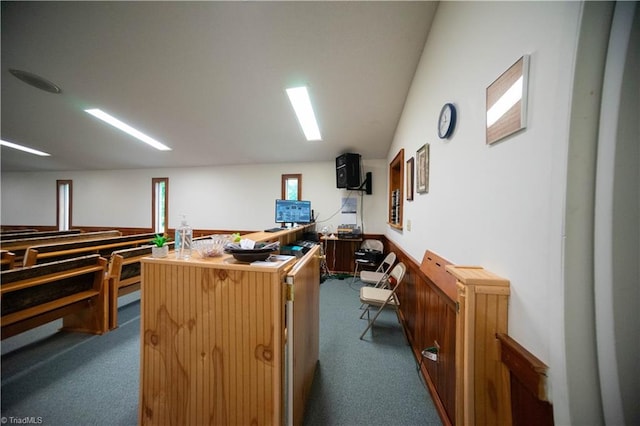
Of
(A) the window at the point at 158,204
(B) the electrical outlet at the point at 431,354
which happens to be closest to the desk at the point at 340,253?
(B) the electrical outlet at the point at 431,354

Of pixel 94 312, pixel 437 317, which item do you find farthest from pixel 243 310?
pixel 94 312

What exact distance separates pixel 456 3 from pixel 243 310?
2171 millimetres

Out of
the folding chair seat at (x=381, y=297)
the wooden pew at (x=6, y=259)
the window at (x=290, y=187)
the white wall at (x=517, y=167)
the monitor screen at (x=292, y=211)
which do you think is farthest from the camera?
the window at (x=290, y=187)

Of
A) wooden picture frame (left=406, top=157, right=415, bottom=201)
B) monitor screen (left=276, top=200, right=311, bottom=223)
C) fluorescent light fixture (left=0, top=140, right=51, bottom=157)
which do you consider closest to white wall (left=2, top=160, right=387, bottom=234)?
monitor screen (left=276, top=200, right=311, bottom=223)

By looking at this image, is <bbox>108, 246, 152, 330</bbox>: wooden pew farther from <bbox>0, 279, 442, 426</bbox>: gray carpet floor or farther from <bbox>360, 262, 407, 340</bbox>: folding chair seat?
<bbox>360, 262, 407, 340</bbox>: folding chair seat

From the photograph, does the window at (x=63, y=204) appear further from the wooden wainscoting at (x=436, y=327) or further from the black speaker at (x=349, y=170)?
the wooden wainscoting at (x=436, y=327)

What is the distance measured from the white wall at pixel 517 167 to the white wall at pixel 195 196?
10.0 ft

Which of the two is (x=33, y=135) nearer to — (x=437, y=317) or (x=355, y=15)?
(x=355, y=15)

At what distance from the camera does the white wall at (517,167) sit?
52 cm

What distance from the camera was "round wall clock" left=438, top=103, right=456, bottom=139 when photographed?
3.83 feet

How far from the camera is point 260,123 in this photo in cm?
309

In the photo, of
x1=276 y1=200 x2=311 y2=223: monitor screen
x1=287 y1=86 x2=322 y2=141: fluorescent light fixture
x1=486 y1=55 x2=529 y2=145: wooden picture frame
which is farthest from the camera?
x1=276 y1=200 x2=311 y2=223: monitor screen

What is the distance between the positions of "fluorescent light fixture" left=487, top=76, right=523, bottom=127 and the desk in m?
3.37

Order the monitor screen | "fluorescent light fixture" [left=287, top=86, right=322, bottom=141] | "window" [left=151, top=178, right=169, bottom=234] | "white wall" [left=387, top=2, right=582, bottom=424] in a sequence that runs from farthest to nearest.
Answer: "window" [left=151, top=178, right=169, bottom=234], the monitor screen, "fluorescent light fixture" [left=287, top=86, right=322, bottom=141], "white wall" [left=387, top=2, right=582, bottom=424]
